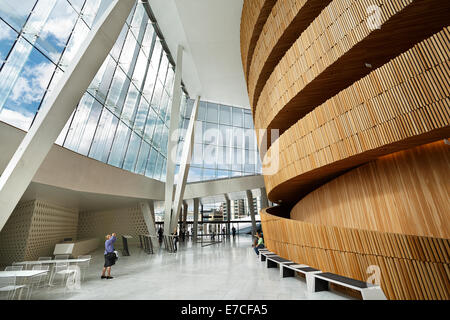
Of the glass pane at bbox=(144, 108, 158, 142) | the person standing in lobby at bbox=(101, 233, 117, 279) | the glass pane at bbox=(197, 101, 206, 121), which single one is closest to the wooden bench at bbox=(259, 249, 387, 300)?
Answer: the person standing in lobby at bbox=(101, 233, 117, 279)

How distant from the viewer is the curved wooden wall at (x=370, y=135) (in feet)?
15.8

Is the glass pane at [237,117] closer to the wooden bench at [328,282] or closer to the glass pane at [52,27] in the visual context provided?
the glass pane at [52,27]

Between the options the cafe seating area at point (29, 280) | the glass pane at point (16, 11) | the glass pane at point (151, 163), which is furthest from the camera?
the glass pane at point (151, 163)

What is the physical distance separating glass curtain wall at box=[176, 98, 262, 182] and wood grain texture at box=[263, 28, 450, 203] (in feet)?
59.2

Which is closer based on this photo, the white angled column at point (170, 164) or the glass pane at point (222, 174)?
the white angled column at point (170, 164)

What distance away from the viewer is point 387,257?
5.32 meters

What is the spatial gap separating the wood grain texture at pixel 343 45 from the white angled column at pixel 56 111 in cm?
605

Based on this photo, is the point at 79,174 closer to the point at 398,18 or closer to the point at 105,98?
the point at 105,98

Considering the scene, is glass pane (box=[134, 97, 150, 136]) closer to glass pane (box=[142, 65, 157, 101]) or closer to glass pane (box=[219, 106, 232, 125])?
glass pane (box=[142, 65, 157, 101])

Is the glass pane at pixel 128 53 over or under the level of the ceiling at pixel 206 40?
under

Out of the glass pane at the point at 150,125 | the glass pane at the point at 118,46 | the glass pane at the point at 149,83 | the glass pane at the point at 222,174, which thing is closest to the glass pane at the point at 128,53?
the glass pane at the point at 118,46

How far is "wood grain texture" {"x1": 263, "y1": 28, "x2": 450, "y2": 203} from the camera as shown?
464cm

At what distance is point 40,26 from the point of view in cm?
861
